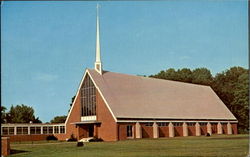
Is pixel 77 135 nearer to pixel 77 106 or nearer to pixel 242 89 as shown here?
pixel 77 106

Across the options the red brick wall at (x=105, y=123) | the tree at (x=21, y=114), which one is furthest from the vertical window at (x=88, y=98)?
the tree at (x=21, y=114)

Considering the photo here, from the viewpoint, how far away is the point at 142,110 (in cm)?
2612

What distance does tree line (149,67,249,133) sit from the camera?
18062 millimetres

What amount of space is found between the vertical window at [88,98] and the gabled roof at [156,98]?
94 cm

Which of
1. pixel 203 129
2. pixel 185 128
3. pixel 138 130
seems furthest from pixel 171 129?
pixel 138 130

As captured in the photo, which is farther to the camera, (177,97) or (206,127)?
(206,127)

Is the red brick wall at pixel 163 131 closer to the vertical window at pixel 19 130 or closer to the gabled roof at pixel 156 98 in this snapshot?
the gabled roof at pixel 156 98

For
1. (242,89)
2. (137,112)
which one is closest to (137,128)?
(137,112)

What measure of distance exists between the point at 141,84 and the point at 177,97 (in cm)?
237

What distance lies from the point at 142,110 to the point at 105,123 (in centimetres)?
323

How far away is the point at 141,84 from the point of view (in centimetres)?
2092

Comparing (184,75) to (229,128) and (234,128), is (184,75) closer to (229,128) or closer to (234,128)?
(229,128)

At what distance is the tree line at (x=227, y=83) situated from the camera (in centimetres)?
1806

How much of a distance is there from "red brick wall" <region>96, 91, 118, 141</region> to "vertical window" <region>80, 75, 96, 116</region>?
49cm
